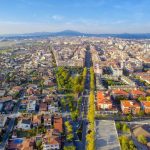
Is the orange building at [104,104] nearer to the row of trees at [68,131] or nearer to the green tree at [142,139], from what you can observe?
the row of trees at [68,131]

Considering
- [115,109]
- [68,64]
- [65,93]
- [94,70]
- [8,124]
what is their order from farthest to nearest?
1. [68,64]
2. [94,70]
3. [65,93]
4. [115,109]
5. [8,124]

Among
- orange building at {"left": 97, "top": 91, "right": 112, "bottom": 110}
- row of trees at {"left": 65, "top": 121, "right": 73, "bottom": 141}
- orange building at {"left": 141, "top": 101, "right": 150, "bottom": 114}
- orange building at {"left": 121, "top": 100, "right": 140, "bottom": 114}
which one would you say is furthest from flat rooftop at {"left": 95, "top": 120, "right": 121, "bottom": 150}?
orange building at {"left": 141, "top": 101, "right": 150, "bottom": 114}

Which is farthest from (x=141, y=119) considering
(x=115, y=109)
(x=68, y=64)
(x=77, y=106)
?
(x=68, y=64)

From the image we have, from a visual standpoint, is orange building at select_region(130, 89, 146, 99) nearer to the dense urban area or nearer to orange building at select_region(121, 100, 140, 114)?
the dense urban area

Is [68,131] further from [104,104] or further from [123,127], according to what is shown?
[104,104]

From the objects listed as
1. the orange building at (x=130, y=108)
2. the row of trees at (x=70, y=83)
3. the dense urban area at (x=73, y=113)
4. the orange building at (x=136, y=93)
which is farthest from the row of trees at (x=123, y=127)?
the row of trees at (x=70, y=83)

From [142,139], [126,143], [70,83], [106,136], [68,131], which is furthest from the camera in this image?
[70,83]

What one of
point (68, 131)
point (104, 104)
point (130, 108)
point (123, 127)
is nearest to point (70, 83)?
point (104, 104)

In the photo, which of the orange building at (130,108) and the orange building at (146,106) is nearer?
the orange building at (130,108)

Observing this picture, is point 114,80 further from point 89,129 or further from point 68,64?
point 89,129
